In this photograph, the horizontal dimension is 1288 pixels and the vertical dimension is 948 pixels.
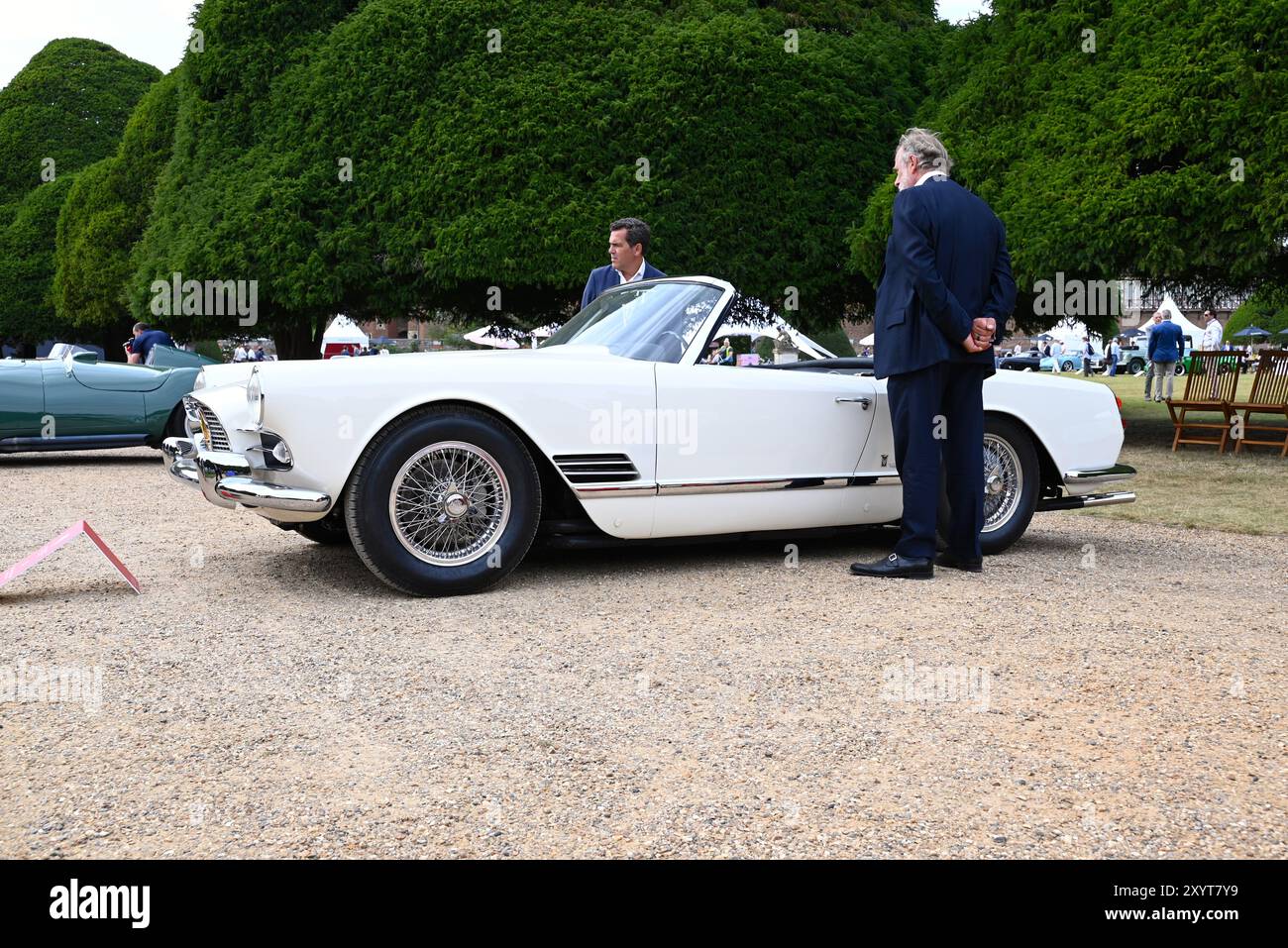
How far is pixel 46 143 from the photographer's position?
36000 mm

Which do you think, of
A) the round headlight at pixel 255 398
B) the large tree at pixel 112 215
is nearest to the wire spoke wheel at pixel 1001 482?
the round headlight at pixel 255 398

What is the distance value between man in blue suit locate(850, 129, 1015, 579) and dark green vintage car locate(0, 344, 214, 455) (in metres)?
7.69

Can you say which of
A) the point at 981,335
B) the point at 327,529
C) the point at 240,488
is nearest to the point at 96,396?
the point at 327,529

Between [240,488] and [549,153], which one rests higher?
[549,153]

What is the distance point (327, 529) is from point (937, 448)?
2.98 meters

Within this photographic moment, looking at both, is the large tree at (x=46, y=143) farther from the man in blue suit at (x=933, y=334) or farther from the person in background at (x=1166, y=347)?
the man in blue suit at (x=933, y=334)

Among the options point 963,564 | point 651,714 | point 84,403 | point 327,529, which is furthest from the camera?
point 84,403

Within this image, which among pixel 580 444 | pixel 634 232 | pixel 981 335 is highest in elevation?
pixel 634 232

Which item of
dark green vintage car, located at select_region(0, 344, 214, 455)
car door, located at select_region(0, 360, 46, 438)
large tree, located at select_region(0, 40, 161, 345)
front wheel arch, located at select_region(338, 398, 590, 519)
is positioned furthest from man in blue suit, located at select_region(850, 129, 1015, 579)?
large tree, located at select_region(0, 40, 161, 345)

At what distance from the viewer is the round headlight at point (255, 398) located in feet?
14.5

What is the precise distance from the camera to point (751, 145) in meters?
15.6

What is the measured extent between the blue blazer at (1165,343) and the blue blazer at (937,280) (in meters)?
16.9

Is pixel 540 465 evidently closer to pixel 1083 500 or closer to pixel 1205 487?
pixel 1083 500

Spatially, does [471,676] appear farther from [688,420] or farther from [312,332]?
[312,332]
